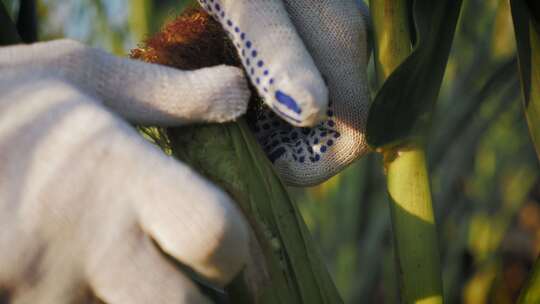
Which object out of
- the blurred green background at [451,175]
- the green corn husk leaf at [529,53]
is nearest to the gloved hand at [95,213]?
the green corn husk leaf at [529,53]

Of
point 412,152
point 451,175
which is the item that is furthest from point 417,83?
point 451,175

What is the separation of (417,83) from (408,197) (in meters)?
0.07

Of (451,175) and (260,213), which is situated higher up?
(260,213)

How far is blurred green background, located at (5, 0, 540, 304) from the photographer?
120cm

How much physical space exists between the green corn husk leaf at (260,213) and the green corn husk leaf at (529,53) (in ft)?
0.56

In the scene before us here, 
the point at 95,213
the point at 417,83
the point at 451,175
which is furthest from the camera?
the point at 451,175

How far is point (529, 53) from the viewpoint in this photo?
45 cm

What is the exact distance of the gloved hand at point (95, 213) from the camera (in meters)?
0.31

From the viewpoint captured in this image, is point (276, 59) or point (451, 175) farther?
point (451, 175)

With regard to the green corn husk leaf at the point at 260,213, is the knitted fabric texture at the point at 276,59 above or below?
above

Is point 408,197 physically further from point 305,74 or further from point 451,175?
point 451,175

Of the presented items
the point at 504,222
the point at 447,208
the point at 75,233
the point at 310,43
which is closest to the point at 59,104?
the point at 75,233

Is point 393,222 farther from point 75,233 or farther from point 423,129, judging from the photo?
point 75,233

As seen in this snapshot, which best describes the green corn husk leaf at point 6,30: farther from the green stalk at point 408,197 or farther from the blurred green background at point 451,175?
the blurred green background at point 451,175
